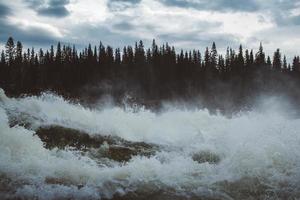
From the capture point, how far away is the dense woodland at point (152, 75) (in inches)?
3533

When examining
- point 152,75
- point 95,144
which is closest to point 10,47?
point 152,75

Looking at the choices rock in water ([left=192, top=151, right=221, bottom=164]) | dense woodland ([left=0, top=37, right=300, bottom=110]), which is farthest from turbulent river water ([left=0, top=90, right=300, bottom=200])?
dense woodland ([left=0, top=37, right=300, bottom=110])

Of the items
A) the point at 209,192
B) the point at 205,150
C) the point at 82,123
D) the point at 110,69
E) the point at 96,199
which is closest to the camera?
the point at 96,199

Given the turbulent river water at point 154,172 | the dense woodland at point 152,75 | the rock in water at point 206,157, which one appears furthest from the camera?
the dense woodland at point 152,75

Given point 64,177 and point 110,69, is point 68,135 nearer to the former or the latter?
point 64,177

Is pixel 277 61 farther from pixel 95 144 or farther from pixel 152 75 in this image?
pixel 95 144

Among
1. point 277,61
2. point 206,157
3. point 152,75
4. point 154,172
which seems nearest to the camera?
point 154,172

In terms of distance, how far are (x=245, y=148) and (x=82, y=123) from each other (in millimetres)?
8683

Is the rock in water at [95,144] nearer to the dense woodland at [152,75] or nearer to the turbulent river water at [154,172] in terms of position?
the turbulent river water at [154,172]

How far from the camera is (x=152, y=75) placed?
96.2 metres

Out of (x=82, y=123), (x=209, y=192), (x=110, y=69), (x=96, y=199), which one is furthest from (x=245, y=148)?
(x=110, y=69)

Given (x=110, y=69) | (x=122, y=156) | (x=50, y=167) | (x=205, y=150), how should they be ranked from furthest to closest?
(x=110, y=69) < (x=205, y=150) < (x=122, y=156) < (x=50, y=167)

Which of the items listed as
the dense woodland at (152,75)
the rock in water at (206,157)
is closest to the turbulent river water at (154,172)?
the rock in water at (206,157)

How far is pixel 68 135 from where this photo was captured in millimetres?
16500
